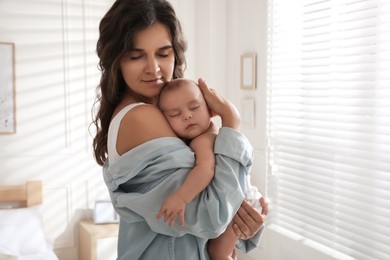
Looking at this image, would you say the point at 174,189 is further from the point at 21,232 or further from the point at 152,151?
the point at 21,232

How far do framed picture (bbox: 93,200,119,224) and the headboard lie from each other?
42cm

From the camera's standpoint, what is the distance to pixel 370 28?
2.27m

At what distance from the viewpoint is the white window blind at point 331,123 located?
2.25 metres

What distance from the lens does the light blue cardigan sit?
105 centimetres

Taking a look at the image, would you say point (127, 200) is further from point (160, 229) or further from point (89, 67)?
point (89, 67)

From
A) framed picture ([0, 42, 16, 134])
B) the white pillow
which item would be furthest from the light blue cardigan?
framed picture ([0, 42, 16, 134])

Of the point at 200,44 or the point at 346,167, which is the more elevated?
the point at 200,44

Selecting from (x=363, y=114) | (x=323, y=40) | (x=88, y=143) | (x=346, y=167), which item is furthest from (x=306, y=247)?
(x=88, y=143)

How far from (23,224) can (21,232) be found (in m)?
0.07

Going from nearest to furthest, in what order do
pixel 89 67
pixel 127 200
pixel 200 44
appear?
pixel 127 200 < pixel 89 67 < pixel 200 44

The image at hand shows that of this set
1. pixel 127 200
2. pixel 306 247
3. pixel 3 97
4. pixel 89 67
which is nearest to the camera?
pixel 127 200

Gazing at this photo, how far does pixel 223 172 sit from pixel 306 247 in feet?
6.20

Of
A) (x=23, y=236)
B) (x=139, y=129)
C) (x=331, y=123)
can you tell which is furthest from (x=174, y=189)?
(x=23, y=236)

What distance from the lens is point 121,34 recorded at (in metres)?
1.12
